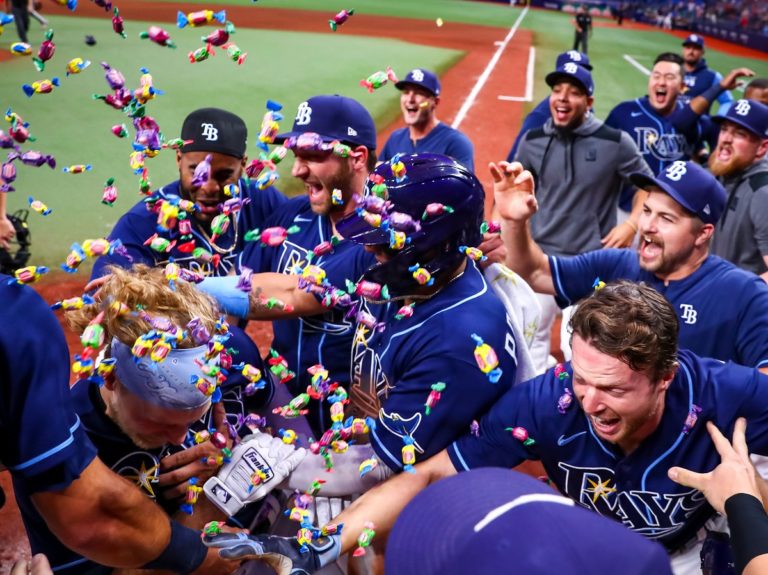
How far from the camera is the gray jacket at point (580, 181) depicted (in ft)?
19.2

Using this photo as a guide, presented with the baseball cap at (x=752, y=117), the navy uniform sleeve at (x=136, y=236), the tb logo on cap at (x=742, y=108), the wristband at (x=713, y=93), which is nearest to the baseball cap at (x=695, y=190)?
the baseball cap at (x=752, y=117)

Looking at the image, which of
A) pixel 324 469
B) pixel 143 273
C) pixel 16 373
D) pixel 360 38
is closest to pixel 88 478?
pixel 16 373

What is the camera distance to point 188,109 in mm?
13234

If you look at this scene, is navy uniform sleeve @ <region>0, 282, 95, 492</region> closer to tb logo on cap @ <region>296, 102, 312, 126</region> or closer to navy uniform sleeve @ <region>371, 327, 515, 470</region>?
navy uniform sleeve @ <region>371, 327, 515, 470</region>

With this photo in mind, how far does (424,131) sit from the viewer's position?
6637 mm

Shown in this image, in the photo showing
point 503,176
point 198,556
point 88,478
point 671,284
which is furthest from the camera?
point 671,284

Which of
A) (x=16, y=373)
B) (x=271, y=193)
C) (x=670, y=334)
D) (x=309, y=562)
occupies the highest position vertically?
(x=16, y=373)

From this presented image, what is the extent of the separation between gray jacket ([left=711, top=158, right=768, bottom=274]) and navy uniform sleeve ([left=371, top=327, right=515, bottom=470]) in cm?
305

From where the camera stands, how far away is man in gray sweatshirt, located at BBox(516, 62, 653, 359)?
5855mm

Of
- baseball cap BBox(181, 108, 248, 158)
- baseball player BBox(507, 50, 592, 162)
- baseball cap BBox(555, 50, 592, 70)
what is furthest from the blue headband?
baseball cap BBox(555, 50, 592, 70)

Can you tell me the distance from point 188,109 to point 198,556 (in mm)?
11889

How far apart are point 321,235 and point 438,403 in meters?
Result: 1.33

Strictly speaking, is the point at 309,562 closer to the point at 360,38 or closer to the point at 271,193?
the point at 271,193

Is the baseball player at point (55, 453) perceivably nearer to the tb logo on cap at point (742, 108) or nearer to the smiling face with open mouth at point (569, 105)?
the smiling face with open mouth at point (569, 105)
